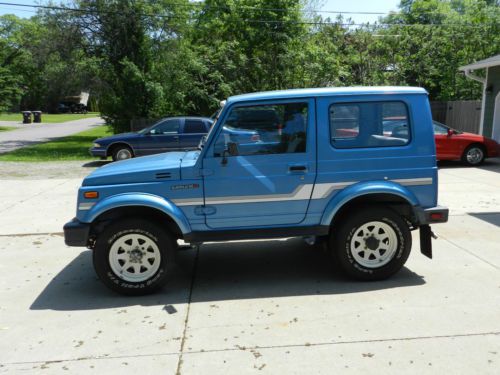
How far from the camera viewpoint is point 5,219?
338 inches

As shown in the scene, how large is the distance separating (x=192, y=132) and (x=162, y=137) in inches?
39.2

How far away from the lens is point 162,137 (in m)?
15.5

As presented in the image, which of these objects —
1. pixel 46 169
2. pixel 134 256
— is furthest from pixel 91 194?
pixel 46 169

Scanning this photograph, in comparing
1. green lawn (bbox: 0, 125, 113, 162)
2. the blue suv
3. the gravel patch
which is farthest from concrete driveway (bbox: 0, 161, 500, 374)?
green lawn (bbox: 0, 125, 113, 162)

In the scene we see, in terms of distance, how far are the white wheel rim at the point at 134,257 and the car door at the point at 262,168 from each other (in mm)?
664

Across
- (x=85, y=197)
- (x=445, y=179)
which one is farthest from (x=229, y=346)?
(x=445, y=179)

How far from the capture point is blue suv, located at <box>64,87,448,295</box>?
4.88m

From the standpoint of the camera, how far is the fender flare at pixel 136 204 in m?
4.75

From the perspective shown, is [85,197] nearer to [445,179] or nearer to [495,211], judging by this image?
[495,211]

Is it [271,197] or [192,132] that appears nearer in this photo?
[271,197]

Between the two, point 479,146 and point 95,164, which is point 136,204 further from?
point 95,164

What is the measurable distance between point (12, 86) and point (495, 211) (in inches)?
1390

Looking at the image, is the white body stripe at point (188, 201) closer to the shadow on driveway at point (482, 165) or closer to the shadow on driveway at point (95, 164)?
the shadow on driveway at point (482, 165)

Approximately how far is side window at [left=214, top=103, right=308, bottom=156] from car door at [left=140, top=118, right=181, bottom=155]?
35.1 feet
